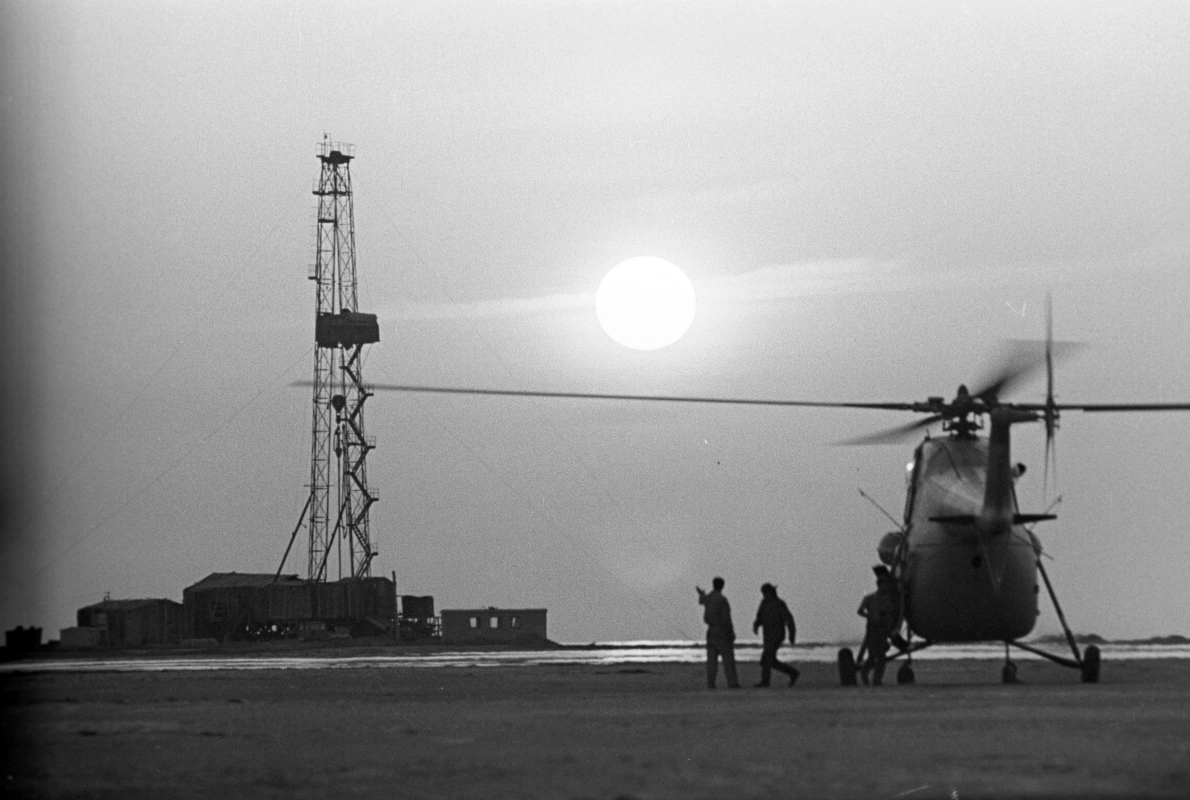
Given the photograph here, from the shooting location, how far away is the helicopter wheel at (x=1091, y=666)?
31812 millimetres

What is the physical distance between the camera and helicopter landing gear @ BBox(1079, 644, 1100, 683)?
31812 millimetres

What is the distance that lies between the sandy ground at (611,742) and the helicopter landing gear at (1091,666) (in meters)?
0.40

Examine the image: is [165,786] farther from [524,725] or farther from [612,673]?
[612,673]

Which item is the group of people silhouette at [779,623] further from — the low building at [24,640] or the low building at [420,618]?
the low building at [420,618]

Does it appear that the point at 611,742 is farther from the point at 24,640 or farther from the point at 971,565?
the point at 24,640

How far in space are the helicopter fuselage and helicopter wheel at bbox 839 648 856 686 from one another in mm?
1255

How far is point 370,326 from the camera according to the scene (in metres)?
111

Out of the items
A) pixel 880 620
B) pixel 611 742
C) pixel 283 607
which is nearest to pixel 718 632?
pixel 880 620

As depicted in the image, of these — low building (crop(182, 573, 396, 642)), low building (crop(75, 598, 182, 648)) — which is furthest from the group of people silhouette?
low building (crop(75, 598, 182, 648))

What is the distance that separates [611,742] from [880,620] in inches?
634

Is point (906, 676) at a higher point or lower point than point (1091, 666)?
lower

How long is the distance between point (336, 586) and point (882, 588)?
276ft

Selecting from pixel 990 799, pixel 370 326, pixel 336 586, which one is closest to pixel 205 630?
pixel 336 586

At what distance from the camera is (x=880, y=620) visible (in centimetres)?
3394
